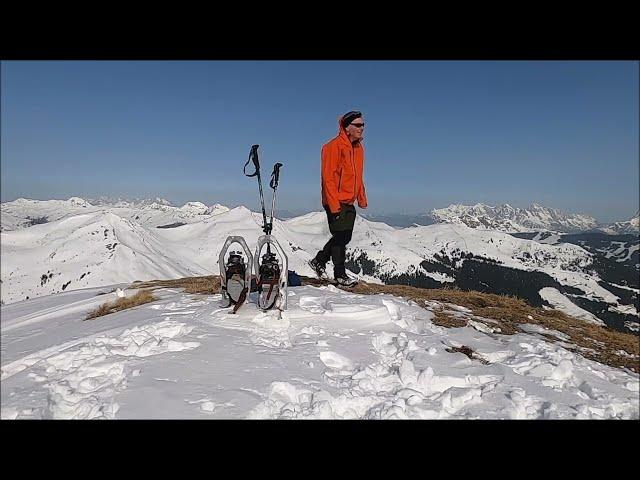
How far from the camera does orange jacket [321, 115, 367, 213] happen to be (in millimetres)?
7195

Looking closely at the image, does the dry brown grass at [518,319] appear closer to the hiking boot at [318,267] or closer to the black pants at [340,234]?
the hiking boot at [318,267]

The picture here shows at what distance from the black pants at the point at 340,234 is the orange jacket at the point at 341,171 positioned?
20 centimetres

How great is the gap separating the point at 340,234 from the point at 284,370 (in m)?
4.30

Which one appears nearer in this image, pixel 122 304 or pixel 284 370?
pixel 284 370

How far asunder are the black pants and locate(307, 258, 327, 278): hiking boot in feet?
1.16

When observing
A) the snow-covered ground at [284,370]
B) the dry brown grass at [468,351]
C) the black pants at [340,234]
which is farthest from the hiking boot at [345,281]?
the dry brown grass at [468,351]

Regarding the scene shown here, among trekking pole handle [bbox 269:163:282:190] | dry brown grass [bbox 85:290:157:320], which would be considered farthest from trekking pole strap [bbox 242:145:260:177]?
dry brown grass [bbox 85:290:157:320]

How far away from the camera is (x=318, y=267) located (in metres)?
8.87

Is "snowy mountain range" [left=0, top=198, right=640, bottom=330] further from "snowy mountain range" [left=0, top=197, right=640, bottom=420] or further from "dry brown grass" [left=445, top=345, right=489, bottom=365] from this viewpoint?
"dry brown grass" [left=445, top=345, right=489, bottom=365]

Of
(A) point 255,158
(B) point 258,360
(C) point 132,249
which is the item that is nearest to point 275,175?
(A) point 255,158

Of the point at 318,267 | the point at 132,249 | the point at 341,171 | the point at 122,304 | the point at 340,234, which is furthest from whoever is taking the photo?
the point at 132,249

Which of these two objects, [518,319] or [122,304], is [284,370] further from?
[518,319]

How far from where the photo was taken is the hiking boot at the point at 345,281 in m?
8.39

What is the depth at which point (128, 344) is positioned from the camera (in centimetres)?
438
